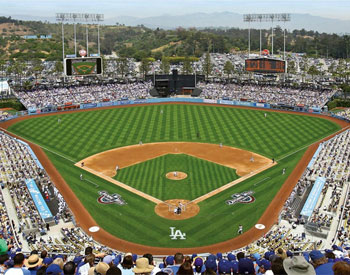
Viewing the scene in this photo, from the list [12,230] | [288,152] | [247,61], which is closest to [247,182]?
[288,152]

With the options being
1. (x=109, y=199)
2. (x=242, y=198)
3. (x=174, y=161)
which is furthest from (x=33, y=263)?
(x=174, y=161)

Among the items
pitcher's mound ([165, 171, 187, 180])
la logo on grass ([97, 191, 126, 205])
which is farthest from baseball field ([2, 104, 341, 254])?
pitcher's mound ([165, 171, 187, 180])

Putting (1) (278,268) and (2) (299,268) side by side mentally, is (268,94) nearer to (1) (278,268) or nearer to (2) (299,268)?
(1) (278,268)

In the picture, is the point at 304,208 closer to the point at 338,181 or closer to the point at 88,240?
the point at 338,181

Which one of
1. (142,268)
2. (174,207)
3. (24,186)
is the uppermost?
(142,268)

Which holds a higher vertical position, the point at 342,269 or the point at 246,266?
the point at 342,269

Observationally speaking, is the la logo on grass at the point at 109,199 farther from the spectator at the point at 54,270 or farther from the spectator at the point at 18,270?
the spectator at the point at 54,270
